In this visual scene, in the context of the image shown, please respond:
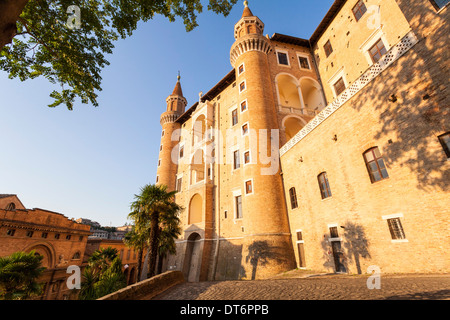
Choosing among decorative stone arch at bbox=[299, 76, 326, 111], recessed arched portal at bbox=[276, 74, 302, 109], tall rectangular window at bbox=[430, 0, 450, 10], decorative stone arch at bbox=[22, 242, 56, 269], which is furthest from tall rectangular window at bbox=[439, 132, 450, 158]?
decorative stone arch at bbox=[22, 242, 56, 269]

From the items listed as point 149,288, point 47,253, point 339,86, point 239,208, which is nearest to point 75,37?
Answer: point 149,288

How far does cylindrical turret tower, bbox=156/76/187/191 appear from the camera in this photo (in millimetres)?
33656

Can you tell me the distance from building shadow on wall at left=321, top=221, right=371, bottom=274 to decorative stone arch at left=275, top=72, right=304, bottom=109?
49.8 ft

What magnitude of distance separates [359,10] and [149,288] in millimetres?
25670

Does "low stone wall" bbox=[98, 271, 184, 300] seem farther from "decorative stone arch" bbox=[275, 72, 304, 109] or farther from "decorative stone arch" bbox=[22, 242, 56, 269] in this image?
"decorative stone arch" bbox=[22, 242, 56, 269]

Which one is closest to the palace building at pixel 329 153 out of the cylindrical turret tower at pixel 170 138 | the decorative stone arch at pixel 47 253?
the cylindrical turret tower at pixel 170 138

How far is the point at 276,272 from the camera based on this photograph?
14.7 m

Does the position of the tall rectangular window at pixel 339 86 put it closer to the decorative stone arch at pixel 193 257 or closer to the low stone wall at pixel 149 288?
the low stone wall at pixel 149 288

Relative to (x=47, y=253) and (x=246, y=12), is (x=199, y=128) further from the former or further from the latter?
(x=47, y=253)

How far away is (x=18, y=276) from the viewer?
11.7m

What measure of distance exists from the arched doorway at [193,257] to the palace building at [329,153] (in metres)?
0.19

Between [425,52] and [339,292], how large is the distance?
9.91m
